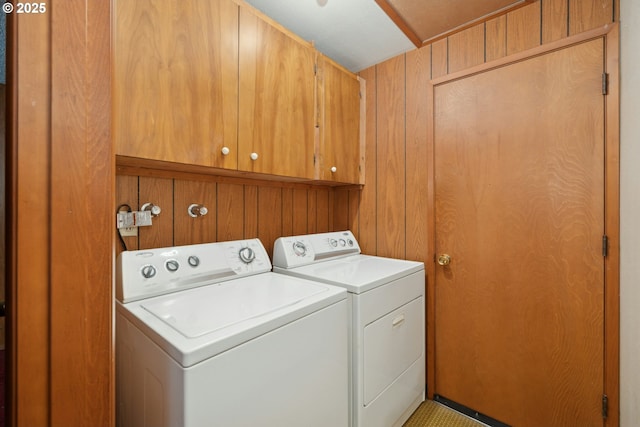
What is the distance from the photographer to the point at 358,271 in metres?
1.61

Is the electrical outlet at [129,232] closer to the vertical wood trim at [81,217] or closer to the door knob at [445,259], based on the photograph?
the vertical wood trim at [81,217]


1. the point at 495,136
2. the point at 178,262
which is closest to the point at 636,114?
the point at 495,136

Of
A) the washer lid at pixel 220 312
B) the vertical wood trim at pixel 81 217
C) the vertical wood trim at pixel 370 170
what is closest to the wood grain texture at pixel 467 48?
the vertical wood trim at pixel 370 170

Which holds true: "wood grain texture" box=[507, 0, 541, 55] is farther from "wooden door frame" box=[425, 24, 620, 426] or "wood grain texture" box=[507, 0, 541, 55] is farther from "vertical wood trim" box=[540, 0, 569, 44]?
"wooden door frame" box=[425, 24, 620, 426]

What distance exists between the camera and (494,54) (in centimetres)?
163

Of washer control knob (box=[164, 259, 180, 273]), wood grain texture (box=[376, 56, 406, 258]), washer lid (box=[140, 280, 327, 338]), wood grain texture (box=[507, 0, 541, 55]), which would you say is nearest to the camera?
washer lid (box=[140, 280, 327, 338])

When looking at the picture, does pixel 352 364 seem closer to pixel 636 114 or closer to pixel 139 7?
pixel 636 114

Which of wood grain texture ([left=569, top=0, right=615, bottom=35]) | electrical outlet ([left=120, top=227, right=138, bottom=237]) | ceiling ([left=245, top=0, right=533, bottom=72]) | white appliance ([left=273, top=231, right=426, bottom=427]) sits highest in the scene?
ceiling ([left=245, top=0, right=533, bottom=72])

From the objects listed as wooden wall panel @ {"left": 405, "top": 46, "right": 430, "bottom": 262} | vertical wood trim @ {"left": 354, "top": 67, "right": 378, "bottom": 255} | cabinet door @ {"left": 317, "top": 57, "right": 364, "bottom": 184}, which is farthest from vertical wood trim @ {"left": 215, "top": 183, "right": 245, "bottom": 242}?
wooden wall panel @ {"left": 405, "top": 46, "right": 430, "bottom": 262}

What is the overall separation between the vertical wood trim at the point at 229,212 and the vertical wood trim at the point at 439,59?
4.60 feet

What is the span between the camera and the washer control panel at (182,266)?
1.18 m

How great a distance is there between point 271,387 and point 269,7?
5.83 ft

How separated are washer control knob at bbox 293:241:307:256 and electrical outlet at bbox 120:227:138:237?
82 cm

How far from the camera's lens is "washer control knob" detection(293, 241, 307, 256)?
1.77m
